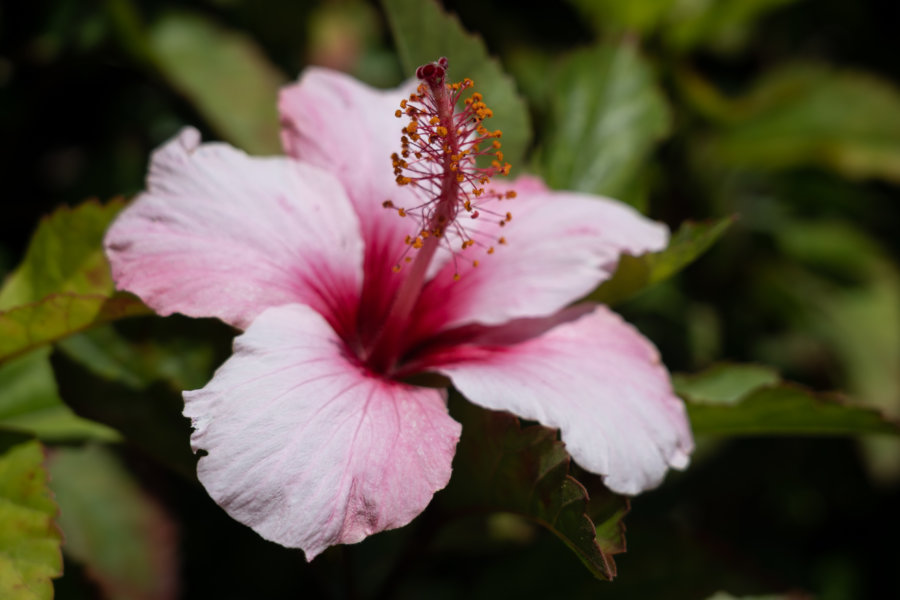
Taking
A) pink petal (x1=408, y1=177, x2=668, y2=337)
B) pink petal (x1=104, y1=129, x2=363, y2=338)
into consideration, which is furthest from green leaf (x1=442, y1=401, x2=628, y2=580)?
pink petal (x1=104, y1=129, x2=363, y2=338)

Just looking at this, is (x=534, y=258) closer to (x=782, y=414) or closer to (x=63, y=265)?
(x=782, y=414)

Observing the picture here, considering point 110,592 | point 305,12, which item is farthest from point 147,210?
point 305,12

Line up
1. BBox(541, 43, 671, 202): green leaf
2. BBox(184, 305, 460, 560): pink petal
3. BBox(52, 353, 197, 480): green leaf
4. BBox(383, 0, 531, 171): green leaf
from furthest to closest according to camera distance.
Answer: BBox(541, 43, 671, 202): green leaf → BBox(383, 0, 531, 171): green leaf → BBox(52, 353, 197, 480): green leaf → BBox(184, 305, 460, 560): pink petal

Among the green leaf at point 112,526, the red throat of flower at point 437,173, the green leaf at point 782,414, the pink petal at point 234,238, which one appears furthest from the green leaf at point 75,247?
the green leaf at point 782,414

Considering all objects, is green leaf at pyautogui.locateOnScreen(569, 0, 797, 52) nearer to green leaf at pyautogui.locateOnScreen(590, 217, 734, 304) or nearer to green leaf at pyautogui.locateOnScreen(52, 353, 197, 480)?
green leaf at pyautogui.locateOnScreen(590, 217, 734, 304)

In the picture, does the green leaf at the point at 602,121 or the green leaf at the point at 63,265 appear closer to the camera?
the green leaf at the point at 63,265

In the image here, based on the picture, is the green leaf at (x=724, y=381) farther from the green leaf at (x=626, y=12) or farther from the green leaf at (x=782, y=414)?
the green leaf at (x=626, y=12)

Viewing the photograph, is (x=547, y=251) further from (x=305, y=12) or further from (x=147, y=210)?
(x=305, y=12)

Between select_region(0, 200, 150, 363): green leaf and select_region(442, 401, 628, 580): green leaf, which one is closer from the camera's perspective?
select_region(442, 401, 628, 580): green leaf
